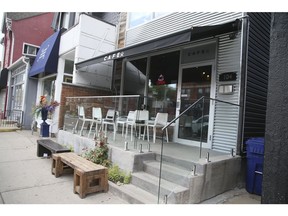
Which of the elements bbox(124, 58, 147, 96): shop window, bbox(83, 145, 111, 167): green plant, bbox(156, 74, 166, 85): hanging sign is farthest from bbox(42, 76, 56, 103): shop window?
bbox(83, 145, 111, 167): green plant

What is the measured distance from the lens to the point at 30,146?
7.11 metres

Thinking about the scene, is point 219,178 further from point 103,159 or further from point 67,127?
point 67,127

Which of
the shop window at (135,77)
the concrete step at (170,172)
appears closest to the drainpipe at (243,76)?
the concrete step at (170,172)

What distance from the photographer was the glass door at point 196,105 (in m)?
4.12

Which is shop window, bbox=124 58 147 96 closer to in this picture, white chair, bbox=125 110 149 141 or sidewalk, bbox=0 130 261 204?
white chair, bbox=125 110 149 141

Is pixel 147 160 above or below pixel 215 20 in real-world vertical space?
below

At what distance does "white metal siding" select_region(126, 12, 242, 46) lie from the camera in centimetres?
522

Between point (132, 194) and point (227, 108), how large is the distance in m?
2.73

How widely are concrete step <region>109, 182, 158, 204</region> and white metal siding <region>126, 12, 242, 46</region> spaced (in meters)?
4.22

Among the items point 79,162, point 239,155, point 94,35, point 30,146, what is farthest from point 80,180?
point 94,35

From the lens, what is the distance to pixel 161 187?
11.0 ft

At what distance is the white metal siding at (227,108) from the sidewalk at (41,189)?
1.03 meters

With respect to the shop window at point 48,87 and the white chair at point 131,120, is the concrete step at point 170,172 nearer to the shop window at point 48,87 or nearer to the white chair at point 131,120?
the white chair at point 131,120

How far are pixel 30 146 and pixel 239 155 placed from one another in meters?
6.39
